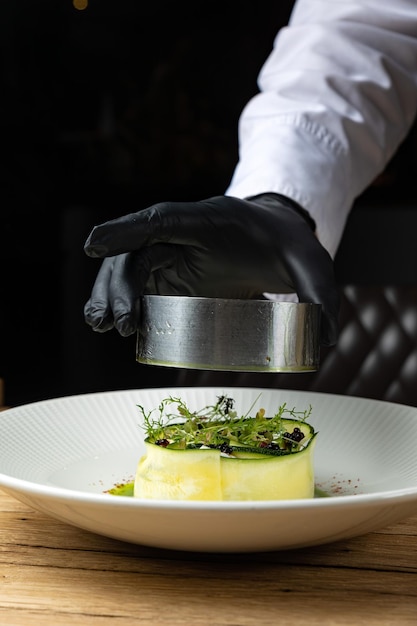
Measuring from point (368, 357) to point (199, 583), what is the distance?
1183 mm

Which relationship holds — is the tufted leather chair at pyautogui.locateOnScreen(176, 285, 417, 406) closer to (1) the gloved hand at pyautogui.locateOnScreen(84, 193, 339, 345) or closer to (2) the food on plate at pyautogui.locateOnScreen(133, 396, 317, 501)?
(1) the gloved hand at pyautogui.locateOnScreen(84, 193, 339, 345)

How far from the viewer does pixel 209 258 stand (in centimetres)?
94

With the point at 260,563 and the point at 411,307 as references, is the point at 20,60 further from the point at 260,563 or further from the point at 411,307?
the point at 260,563

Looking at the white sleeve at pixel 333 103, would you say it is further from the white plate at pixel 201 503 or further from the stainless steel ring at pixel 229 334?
the stainless steel ring at pixel 229 334

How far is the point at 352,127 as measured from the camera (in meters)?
1.24

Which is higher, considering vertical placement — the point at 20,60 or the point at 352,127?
the point at 352,127

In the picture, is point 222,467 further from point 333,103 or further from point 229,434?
point 333,103

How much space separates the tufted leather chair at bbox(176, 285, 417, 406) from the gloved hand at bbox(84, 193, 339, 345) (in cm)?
61

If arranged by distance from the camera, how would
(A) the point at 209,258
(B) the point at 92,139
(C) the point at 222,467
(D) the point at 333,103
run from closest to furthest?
(C) the point at 222,467 → (A) the point at 209,258 → (D) the point at 333,103 → (B) the point at 92,139

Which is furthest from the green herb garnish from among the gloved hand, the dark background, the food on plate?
the dark background

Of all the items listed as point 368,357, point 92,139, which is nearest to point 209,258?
point 368,357

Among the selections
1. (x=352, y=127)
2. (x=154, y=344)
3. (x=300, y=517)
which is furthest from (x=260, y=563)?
(x=352, y=127)

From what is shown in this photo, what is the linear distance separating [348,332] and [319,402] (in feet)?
2.40

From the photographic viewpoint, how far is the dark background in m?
3.03
